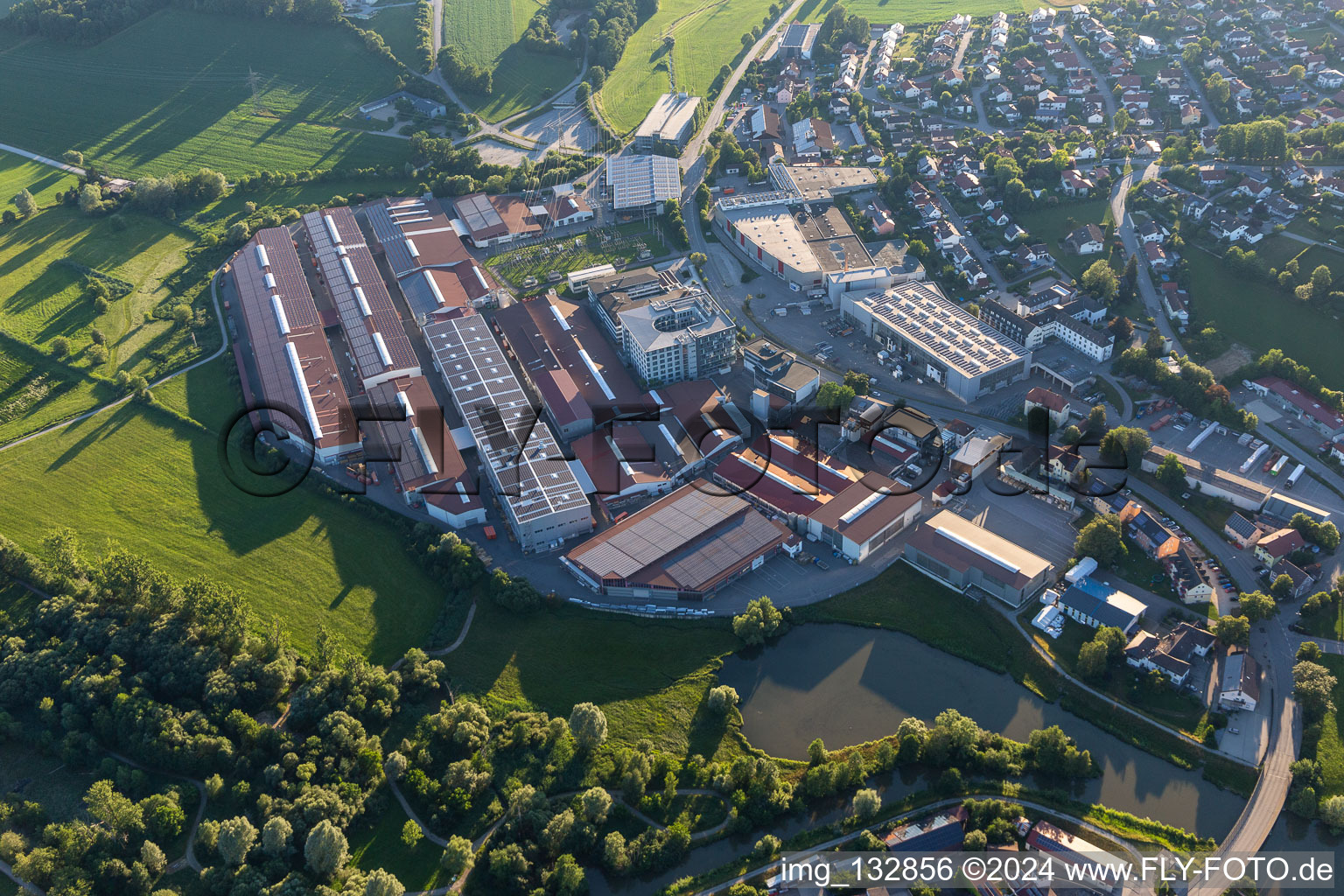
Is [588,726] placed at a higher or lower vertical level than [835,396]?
lower

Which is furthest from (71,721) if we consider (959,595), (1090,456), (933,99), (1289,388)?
(933,99)

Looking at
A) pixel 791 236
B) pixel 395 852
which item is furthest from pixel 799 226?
pixel 395 852

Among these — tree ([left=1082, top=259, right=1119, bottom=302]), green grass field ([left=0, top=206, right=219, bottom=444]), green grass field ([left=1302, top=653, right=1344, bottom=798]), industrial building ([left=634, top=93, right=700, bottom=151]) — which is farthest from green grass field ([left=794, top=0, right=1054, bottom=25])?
green grass field ([left=1302, top=653, right=1344, bottom=798])

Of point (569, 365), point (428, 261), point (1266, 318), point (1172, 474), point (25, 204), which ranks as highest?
point (25, 204)

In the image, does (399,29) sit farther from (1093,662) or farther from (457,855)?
(1093,662)

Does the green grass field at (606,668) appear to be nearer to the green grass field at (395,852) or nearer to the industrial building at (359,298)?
the green grass field at (395,852)

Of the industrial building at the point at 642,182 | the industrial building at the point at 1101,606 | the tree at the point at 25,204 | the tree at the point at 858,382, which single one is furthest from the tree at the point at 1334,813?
the tree at the point at 25,204

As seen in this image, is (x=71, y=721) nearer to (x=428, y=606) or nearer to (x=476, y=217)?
(x=428, y=606)
